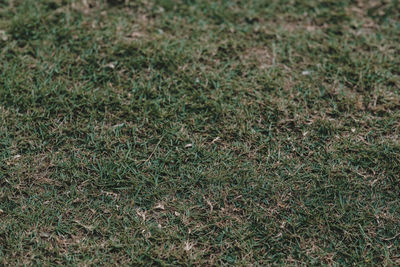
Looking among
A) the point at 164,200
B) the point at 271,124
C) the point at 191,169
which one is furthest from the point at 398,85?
the point at 164,200

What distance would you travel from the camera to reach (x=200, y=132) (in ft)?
11.5

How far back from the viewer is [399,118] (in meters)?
3.59

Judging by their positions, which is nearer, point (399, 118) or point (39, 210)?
point (39, 210)

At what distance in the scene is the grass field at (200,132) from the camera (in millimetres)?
2977

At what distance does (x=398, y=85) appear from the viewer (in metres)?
3.81

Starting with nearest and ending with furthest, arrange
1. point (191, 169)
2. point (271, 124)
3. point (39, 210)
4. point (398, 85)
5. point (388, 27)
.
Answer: point (39, 210), point (191, 169), point (271, 124), point (398, 85), point (388, 27)

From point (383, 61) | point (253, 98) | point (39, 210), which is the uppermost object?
point (383, 61)

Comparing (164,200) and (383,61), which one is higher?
(383,61)

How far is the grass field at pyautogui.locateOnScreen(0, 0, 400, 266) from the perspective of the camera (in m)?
2.98

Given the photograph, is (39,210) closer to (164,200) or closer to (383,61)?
(164,200)

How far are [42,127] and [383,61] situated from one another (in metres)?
2.83

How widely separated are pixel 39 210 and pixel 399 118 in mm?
2701

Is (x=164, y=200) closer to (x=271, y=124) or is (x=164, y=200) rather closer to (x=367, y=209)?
(x=271, y=124)

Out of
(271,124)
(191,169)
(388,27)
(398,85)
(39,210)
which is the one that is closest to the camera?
(39,210)
